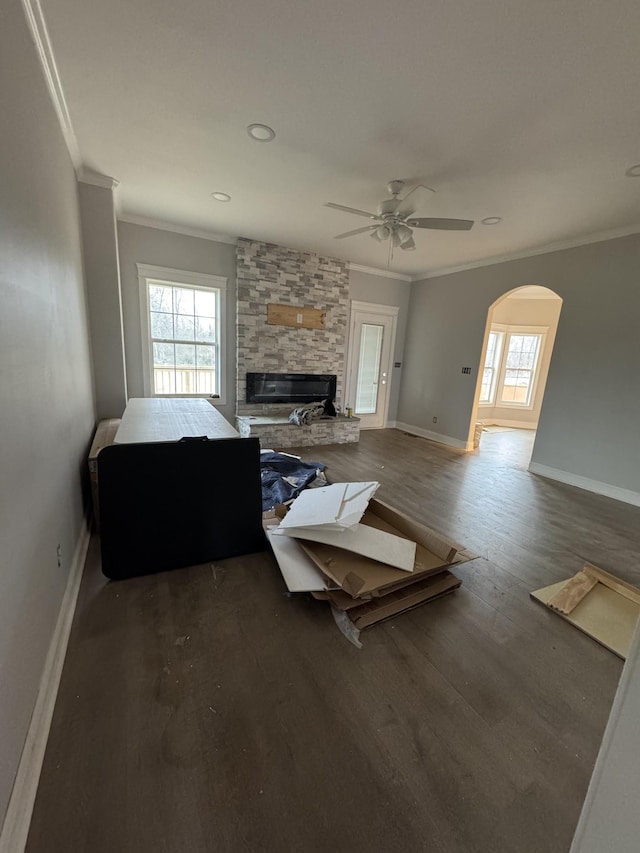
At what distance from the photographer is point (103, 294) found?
3471mm

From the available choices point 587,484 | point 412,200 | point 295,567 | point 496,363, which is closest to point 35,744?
point 295,567

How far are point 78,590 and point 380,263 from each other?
5.76 m

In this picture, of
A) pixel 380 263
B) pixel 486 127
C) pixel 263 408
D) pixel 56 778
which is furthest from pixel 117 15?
pixel 380 263

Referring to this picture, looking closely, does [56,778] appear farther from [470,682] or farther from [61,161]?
[61,161]

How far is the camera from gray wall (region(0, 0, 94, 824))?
1038 mm

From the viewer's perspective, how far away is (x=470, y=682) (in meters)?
1.46

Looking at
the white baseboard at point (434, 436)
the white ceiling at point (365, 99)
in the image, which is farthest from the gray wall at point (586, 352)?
the white ceiling at point (365, 99)

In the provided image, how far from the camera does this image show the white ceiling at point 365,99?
1.59 metres

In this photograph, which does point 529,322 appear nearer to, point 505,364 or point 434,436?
point 505,364

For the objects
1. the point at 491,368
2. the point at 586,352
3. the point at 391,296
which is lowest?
the point at 491,368

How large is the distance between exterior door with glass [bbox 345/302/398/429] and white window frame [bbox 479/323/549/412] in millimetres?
2667

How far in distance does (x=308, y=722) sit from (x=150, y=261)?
4976 millimetres

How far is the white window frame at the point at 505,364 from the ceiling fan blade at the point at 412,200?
16.3 ft

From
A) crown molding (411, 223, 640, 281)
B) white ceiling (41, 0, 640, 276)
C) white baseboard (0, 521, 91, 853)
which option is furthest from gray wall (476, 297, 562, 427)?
white baseboard (0, 521, 91, 853)
